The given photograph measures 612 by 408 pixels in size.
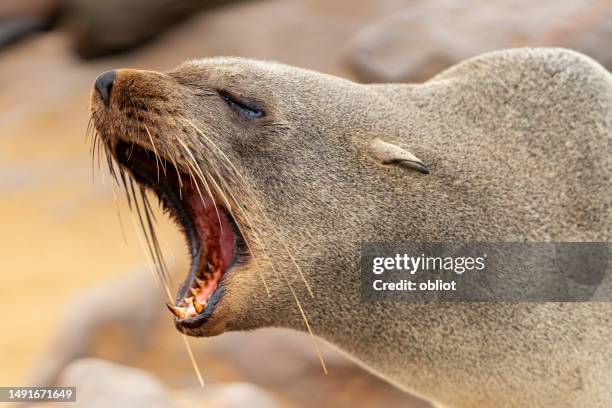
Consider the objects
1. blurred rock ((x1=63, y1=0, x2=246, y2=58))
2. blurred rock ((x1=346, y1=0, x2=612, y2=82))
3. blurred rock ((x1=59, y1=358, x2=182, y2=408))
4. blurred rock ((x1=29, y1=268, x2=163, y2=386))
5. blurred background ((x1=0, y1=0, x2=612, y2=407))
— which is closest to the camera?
blurred rock ((x1=59, y1=358, x2=182, y2=408))

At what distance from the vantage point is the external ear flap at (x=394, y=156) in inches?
103

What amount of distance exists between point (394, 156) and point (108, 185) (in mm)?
5047

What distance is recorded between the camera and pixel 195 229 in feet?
9.46

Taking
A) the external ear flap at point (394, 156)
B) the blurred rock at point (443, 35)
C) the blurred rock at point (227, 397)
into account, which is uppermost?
the external ear flap at point (394, 156)

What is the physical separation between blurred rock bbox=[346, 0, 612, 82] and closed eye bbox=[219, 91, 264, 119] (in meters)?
2.78

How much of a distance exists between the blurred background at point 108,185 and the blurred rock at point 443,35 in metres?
0.01

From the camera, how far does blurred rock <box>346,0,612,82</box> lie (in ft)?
18.0

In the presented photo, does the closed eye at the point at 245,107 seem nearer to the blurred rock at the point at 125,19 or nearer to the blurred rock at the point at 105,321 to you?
the blurred rock at the point at 105,321

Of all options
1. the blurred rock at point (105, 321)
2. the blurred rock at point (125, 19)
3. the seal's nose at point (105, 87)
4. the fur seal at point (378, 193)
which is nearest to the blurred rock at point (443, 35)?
the blurred rock at point (105, 321)

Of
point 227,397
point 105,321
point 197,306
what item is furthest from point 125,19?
point 197,306

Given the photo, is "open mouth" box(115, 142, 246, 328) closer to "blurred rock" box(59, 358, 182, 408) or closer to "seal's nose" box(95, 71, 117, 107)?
"seal's nose" box(95, 71, 117, 107)

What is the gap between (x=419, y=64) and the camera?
5656mm

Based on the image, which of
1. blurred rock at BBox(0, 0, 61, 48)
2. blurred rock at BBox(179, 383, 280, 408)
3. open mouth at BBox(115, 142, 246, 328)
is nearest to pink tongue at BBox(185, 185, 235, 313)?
open mouth at BBox(115, 142, 246, 328)

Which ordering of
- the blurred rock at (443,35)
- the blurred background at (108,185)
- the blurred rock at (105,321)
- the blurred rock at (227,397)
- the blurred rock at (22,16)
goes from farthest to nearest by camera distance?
1. the blurred rock at (22,16)
2. the blurred rock at (443,35)
3. the blurred rock at (105,321)
4. the blurred background at (108,185)
5. the blurred rock at (227,397)
